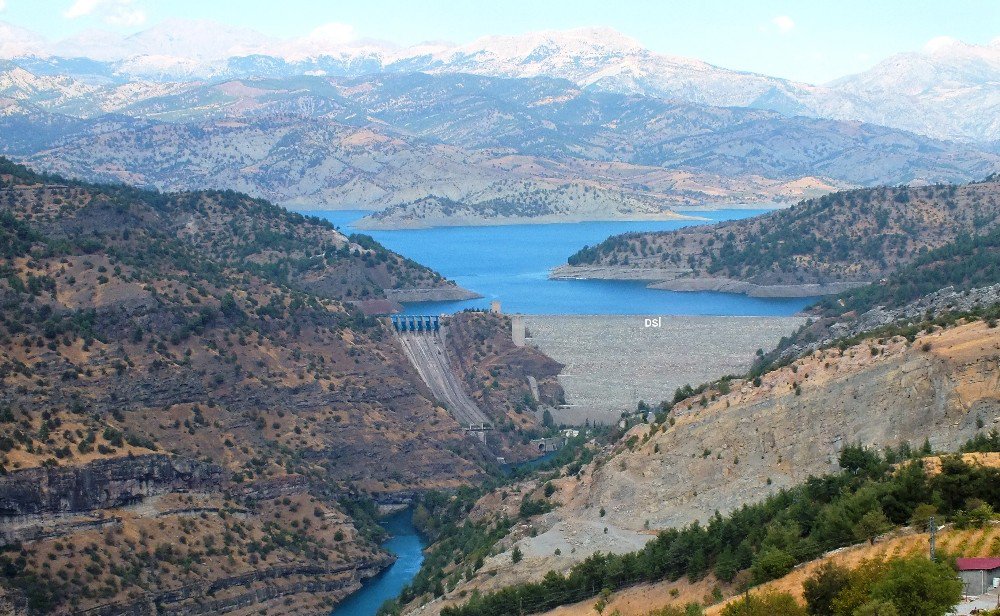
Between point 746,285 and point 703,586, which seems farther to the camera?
point 746,285

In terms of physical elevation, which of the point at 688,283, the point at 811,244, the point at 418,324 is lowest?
the point at 688,283

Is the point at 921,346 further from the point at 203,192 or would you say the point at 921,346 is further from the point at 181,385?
the point at 203,192

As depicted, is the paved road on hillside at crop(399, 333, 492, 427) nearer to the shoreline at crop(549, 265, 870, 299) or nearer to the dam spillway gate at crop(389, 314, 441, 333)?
the dam spillway gate at crop(389, 314, 441, 333)

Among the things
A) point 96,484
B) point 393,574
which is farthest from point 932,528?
point 393,574

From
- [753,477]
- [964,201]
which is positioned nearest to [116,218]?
[753,477]

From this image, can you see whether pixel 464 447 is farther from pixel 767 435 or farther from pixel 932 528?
pixel 932 528

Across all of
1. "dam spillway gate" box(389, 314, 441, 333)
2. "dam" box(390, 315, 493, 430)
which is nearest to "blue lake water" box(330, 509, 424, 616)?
"dam" box(390, 315, 493, 430)

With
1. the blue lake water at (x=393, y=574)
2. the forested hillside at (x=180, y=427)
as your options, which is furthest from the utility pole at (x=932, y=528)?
the forested hillside at (x=180, y=427)
